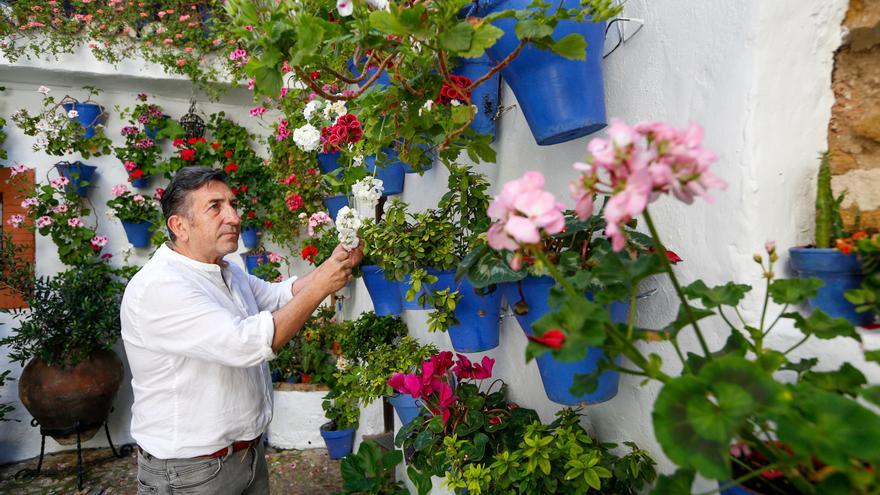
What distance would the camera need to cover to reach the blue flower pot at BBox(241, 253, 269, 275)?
4484 millimetres

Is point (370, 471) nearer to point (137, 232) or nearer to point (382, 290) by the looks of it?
point (382, 290)

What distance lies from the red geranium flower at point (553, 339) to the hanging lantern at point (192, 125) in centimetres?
454

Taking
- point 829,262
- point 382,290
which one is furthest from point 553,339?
point 382,290

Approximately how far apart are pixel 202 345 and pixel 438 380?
771 mm

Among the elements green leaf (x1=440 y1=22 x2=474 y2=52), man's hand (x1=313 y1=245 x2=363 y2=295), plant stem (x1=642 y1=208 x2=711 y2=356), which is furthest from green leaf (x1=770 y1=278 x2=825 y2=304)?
man's hand (x1=313 y1=245 x2=363 y2=295)

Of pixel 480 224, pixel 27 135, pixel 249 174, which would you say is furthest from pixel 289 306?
pixel 27 135

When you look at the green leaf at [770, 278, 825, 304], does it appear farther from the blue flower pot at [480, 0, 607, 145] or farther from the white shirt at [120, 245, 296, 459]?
the white shirt at [120, 245, 296, 459]

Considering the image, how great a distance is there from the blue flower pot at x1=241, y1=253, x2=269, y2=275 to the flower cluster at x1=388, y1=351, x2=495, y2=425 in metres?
3.17

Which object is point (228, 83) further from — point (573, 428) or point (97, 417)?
point (573, 428)

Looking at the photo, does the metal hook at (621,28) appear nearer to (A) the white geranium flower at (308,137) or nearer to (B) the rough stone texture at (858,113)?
(B) the rough stone texture at (858,113)

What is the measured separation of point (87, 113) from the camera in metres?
4.12

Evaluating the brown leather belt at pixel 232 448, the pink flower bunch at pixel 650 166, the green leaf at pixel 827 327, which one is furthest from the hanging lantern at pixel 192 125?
the green leaf at pixel 827 327

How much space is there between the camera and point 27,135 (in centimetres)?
409

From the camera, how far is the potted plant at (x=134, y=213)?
4.23m
